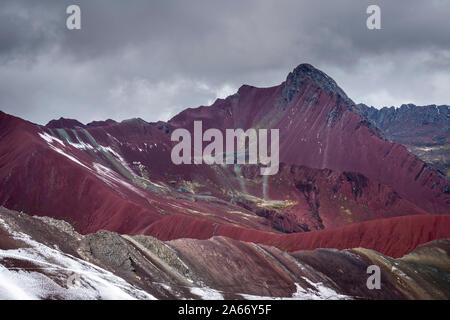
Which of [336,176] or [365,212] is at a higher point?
[336,176]

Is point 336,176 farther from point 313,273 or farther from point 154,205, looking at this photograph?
point 313,273

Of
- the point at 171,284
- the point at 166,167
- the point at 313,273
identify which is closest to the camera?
the point at 171,284

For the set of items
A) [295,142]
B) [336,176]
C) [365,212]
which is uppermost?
[295,142]

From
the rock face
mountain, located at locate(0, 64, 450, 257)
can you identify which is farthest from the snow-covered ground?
mountain, located at locate(0, 64, 450, 257)

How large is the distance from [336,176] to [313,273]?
9432 centimetres

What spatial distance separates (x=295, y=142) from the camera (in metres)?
135

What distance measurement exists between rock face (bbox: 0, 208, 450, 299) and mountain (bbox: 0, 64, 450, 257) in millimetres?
15947

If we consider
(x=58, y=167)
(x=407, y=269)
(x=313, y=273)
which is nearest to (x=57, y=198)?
(x=58, y=167)

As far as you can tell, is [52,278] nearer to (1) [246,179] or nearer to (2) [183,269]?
(2) [183,269]

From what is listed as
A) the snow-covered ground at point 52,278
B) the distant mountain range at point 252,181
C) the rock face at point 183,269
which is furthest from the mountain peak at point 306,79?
the snow-covered ground at point 52,278

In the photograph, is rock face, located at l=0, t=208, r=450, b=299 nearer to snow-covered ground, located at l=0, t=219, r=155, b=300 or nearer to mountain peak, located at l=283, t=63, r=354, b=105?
snow-covered ground, located at l=0, t=219, r=155, b=300

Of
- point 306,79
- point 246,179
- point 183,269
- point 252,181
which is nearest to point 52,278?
point 183,269

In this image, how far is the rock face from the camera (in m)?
15.9

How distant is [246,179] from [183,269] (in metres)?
104
